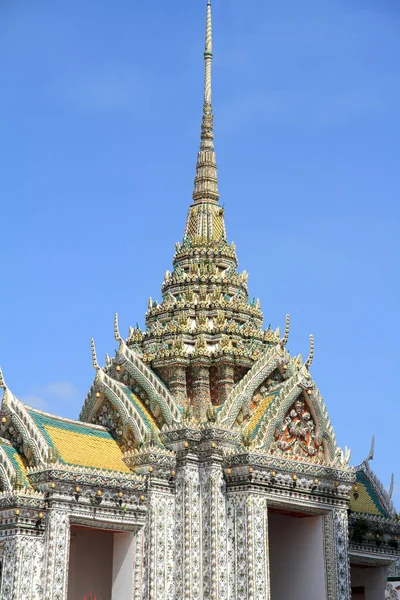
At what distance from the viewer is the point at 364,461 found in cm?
3831

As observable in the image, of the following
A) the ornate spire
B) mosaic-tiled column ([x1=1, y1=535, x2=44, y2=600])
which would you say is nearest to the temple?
mosaic-tiled column ([x1=1, y1=535, x2=44, y2=600])

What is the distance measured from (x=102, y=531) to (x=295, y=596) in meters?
5.65

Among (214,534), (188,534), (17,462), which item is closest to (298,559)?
(214,534)

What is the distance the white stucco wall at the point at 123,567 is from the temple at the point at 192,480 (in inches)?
1.7

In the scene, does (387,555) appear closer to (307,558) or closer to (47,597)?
(307,558)

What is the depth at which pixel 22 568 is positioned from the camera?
27.4 m

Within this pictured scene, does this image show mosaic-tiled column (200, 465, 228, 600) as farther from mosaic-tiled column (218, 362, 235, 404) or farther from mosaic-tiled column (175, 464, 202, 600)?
mosaic-tiled column (218, 362, 235, 404)

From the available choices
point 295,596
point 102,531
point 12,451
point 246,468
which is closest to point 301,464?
point 246,468

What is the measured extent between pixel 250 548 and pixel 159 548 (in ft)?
7.68

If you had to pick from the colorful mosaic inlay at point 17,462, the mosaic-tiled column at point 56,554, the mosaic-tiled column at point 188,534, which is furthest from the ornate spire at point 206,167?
the mosaic-tiled column at point 56,554

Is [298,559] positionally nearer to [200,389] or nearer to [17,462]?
[200,389]

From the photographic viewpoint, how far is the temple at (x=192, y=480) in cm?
2847

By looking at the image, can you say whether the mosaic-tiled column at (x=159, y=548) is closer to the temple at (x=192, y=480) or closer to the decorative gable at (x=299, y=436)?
the temple at (x=192, y=480)

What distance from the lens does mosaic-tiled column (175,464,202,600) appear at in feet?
97.8
